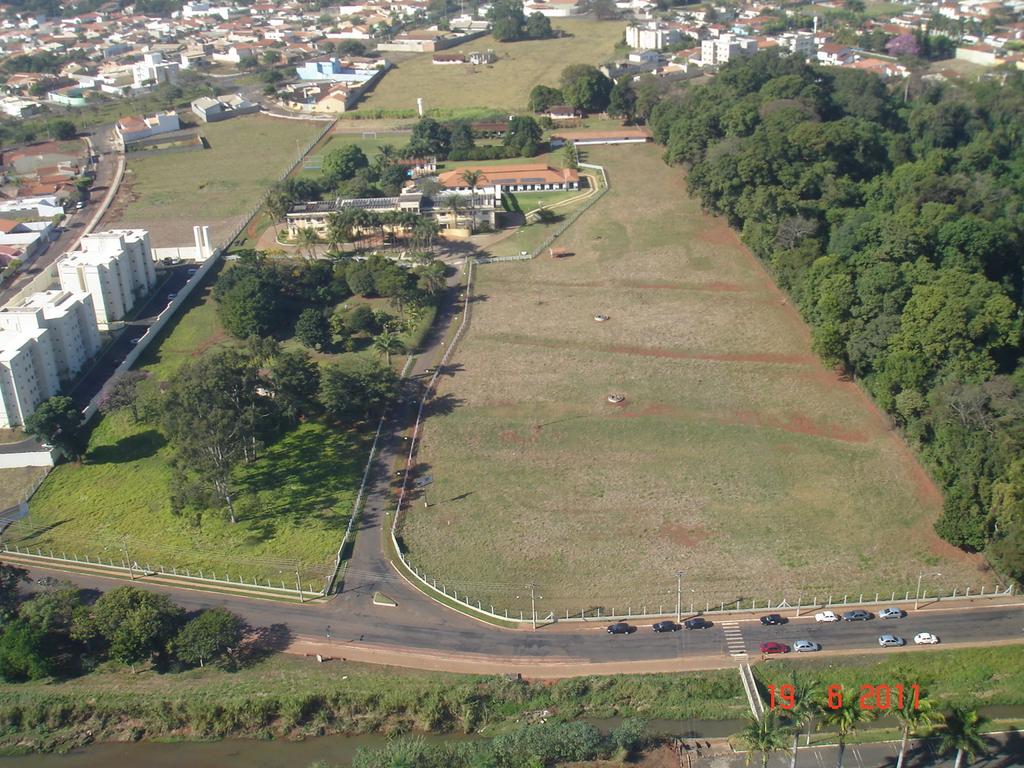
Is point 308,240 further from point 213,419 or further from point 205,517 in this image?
point 205,517

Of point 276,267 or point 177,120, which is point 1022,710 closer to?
point 276,267

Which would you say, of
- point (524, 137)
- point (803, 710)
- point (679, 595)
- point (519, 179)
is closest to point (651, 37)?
point (524, 137)

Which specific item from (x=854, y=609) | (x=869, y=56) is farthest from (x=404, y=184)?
(x=869, y=56)

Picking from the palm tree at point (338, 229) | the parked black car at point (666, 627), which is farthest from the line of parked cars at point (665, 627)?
the palm tree at point (338, 229)

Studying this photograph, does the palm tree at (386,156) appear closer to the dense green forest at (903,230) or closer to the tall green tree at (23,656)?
the dense green forest at (903,230)

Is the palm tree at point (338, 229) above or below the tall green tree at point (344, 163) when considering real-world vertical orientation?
below

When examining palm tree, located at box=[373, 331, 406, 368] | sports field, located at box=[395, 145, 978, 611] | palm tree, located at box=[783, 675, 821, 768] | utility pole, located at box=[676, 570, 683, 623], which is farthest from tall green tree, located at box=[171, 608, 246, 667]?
palm tree, located at box=[373, 331, 406, 368]
